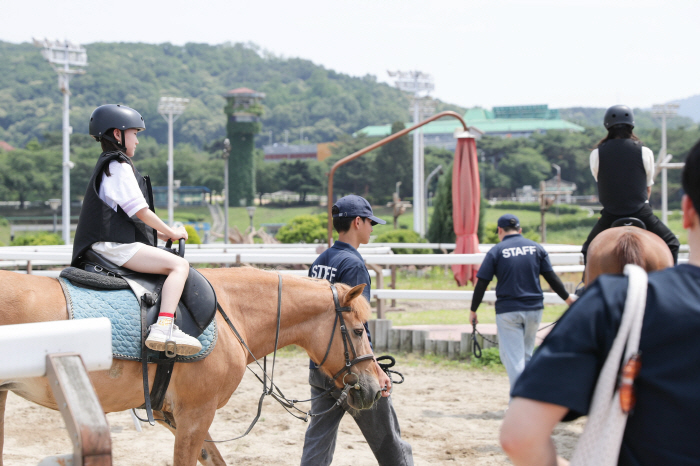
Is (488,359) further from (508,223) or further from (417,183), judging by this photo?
(417,183)

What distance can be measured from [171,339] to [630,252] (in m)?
2.30

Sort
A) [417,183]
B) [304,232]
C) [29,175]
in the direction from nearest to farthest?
[304,232]
[417,183]
[29,175]

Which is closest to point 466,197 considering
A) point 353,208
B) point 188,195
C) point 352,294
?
point 353,208

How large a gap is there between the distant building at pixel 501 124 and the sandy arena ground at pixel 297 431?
125 m

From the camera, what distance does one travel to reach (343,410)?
14.3ft

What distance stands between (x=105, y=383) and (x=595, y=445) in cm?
282

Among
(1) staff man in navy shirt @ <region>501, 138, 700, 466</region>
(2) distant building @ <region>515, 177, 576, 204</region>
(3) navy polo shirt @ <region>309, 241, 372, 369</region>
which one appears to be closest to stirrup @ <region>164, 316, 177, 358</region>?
(3) navy polo shirt @ <region>309, 241, 372, 369</region>

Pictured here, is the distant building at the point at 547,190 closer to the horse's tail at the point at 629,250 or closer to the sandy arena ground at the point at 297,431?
the sandy arena ground at the point at 297,431

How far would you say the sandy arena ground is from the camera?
5641 mm

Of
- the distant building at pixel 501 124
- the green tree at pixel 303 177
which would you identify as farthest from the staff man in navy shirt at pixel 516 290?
the distant building at pixel 501 124

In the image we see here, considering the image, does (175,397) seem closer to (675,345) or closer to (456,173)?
(675,345)

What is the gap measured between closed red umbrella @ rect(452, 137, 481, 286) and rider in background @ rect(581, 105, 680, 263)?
7794mm

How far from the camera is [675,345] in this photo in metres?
1.45

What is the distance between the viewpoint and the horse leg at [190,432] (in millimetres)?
3682
